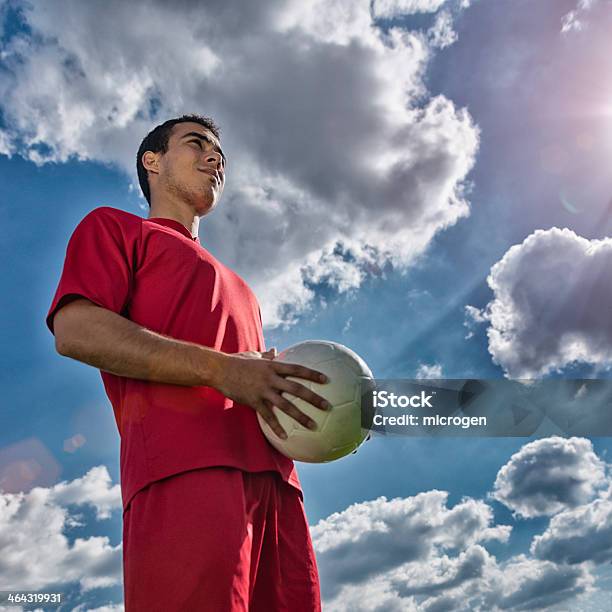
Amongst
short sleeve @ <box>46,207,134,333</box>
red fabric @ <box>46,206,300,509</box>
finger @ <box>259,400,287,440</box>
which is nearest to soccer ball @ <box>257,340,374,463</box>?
finger @ <box>259,400,287,440</box>

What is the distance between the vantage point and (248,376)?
287cm

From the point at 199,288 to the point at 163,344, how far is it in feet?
2.08

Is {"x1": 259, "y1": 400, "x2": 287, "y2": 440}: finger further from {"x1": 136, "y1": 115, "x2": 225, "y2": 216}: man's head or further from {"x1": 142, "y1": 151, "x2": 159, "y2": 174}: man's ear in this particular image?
{"x1": 142, "y1": 151, "x2": 159, "y2": 174}: man's ear

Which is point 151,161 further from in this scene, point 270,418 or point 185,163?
point 270,418

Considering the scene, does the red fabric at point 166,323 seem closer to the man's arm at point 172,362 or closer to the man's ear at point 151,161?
the man's arm at point 172,362

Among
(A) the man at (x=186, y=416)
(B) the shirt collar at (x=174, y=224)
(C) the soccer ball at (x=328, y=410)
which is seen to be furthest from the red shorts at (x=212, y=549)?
(B) the shirt collar at (x=174, y=224)

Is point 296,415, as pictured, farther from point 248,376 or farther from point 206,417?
point 206,417

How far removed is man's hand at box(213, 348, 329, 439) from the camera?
2.85 meters

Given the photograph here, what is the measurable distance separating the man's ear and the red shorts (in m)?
2.53

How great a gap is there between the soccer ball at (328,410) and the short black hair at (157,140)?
216 centimetres

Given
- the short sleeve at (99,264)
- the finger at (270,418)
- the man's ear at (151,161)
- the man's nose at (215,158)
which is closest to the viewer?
the finger at (270,418)

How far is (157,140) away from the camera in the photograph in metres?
4.84

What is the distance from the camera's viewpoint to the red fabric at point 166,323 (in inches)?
121

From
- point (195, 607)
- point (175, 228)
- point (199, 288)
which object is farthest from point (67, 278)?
point (195, 607)
